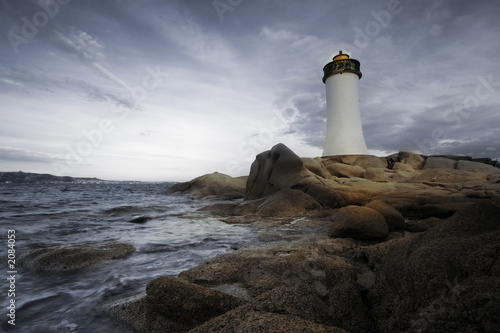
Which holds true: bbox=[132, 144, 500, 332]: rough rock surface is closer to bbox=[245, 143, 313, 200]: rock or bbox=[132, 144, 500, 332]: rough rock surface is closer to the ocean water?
the ocean water

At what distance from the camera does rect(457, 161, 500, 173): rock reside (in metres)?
15.2

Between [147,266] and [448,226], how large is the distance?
12.8 feet

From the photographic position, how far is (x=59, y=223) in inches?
335

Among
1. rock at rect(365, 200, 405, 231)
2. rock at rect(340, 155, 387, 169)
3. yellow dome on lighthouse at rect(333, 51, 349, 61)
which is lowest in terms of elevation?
rock at rect(365, 200, 405, 231)

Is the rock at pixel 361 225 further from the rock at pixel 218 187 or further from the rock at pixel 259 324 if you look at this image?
the rock at pixel 218 187

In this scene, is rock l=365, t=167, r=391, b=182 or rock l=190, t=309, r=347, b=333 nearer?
rock l=190, t=309, r=347, b=333

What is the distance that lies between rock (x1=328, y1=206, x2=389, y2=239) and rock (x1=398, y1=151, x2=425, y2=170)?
15289 mm

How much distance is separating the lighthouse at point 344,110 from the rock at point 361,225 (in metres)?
14.7

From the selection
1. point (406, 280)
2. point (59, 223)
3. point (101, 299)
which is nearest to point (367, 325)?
point (406, 280)

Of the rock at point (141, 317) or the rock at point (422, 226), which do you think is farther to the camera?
the rock at point (422, 226)

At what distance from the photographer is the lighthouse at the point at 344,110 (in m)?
19.0

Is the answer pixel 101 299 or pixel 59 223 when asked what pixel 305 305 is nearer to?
pixel 101 299

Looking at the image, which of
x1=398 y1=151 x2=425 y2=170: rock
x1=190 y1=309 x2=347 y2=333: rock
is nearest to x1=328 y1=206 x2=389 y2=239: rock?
x1=190 y1=309 x2=347 y2=333: rock

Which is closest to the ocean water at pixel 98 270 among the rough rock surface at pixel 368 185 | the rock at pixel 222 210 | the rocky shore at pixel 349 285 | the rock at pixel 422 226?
the rocky shore at pixel 349 285
